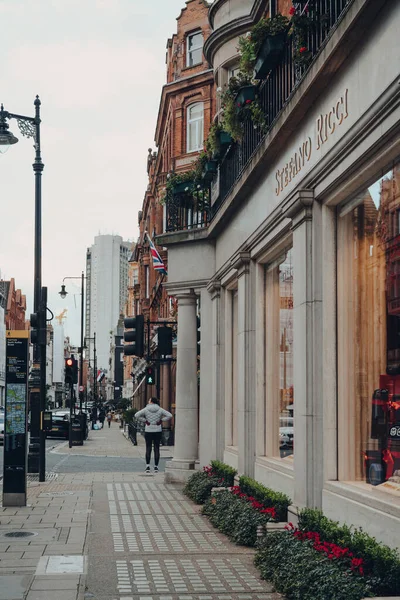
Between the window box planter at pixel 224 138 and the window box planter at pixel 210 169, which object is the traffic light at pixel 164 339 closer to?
the window box planter at pixel 210 169

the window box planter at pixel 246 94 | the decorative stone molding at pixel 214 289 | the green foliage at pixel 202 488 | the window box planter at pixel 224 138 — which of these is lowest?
the green foliage at pixel 202 488

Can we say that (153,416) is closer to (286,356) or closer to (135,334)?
(135,334)

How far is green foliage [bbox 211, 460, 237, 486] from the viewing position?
15014 millimetres

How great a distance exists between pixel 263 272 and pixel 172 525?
12.5 feet

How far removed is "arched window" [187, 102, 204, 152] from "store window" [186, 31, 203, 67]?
2.13 meters

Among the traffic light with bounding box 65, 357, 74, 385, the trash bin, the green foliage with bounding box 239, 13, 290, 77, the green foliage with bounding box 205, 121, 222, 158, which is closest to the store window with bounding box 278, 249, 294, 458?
the green foliage with bounding box 239, 13, 290, 77

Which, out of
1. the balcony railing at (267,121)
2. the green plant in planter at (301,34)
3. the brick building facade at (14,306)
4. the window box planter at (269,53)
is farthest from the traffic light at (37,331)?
the brick building facade at (14,306)

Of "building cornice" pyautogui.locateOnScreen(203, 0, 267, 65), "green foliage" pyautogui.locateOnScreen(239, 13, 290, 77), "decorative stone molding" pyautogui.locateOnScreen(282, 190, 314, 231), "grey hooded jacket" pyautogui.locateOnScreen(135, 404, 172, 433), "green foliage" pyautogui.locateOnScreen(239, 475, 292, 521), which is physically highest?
"building cornice" pyautogui.locateOnScreen(203, 0, 267, 65)

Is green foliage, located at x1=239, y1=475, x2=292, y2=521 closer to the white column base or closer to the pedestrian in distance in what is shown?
the white column base

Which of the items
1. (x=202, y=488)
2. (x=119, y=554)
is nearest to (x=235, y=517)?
(x=119, y=554)

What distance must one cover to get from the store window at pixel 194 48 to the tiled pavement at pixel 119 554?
30.9 meters

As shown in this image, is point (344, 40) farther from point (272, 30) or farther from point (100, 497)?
point (100, 497)

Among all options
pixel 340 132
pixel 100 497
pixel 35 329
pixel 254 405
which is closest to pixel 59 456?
pixel 35 329

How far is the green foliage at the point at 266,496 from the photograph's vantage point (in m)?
10.7
